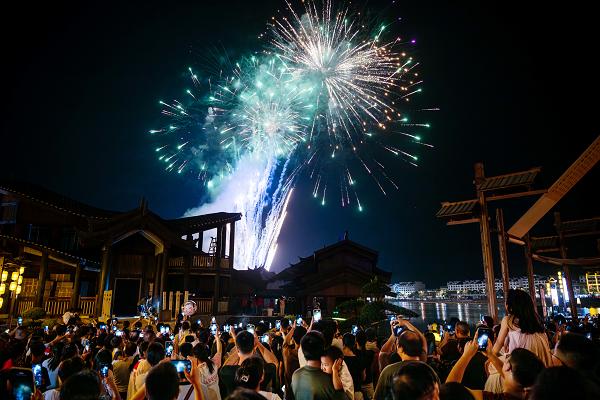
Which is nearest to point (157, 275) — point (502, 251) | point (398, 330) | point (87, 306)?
point (87, 306)

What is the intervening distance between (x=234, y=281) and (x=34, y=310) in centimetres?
1546

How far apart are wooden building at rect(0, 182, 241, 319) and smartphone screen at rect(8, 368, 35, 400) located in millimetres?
16879

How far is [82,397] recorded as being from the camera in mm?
2660

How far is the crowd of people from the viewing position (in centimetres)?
247

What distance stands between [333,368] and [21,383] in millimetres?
3183

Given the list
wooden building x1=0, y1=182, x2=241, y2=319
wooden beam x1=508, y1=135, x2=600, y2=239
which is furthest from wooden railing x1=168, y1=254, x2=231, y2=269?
wooden beam x1=508, y1=135, x2=600, y2=239

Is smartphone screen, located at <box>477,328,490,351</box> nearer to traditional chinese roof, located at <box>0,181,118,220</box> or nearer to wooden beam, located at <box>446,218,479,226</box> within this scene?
wooden beam, located at <box>446,218,479,226</box>

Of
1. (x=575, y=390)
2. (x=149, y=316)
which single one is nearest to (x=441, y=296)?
(x=149, y=316)

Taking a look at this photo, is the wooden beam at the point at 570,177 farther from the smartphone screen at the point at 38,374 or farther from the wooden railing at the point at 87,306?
the wooden railing at the point at 87,306

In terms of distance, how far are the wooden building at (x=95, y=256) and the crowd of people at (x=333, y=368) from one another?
1436cm

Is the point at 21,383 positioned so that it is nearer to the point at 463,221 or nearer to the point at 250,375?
the point at 250,375

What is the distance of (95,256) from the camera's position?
2359cm

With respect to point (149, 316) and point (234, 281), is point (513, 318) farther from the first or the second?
point (234, 281)

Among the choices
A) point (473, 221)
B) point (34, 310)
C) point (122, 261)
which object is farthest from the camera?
point (122, 261)
